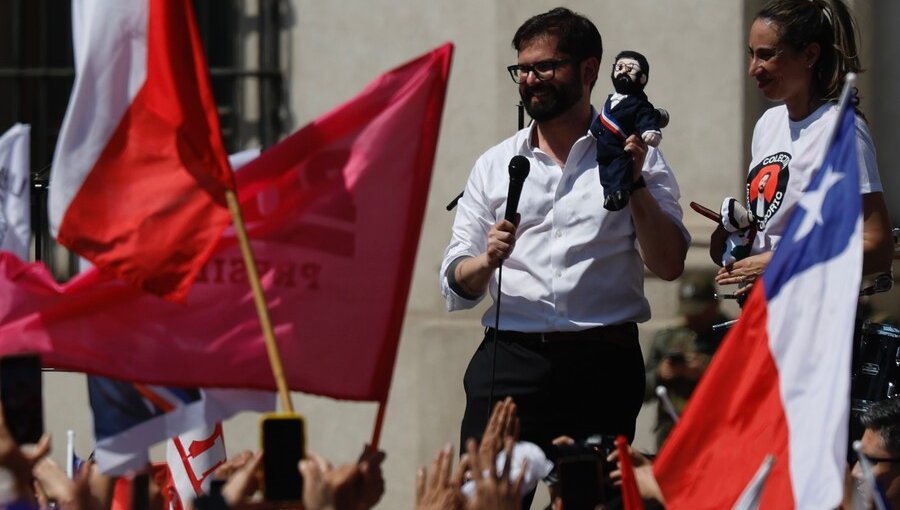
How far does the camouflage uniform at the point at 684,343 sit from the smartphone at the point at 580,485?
282cm

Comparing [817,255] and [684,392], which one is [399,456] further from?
[817,255]

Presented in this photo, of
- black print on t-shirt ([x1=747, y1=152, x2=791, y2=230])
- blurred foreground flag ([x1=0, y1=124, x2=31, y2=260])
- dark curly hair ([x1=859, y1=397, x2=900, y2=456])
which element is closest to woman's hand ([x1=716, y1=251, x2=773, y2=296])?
black print on t-shirt ([x1=747, y1=152, x2=791, y2=230])

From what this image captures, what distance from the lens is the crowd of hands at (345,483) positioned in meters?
4.63

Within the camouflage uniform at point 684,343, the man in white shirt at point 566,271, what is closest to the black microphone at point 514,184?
the man in white shirt at point 566,271

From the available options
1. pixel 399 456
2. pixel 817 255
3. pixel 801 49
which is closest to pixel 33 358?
pixel 817 255

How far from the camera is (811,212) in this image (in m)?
5.14

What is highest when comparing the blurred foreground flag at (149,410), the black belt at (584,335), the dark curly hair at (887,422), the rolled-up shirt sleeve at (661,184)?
the rolled-up shirt sleeve at (661,184)

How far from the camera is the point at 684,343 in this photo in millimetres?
8023

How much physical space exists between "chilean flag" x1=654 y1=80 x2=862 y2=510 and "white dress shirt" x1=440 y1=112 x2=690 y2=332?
107cm

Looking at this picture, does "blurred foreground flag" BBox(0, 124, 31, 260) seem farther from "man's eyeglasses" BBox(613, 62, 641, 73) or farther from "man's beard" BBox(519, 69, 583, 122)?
"man's eyeglasses" BBox(613, 62, 641, 73)

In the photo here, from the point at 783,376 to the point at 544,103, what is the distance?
152cm

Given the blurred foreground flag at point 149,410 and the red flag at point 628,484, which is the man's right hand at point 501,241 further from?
the red flag at point 628,484

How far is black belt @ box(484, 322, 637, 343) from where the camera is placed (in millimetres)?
6211

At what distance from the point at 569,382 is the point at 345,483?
1654 mm
